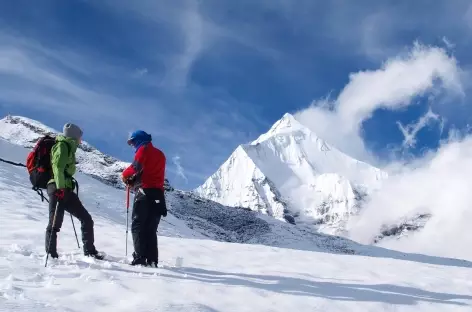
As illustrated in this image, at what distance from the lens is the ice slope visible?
725 centimetres

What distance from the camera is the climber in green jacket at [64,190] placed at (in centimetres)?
Result: 932

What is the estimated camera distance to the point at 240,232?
125 meters

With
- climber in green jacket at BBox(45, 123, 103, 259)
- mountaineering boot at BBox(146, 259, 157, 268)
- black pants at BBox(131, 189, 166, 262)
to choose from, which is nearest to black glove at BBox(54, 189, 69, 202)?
climber in green jacket at BBox(45, 123, 103, 259)

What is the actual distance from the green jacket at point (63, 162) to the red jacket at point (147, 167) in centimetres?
109

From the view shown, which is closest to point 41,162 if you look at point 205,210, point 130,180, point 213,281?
point 130,180

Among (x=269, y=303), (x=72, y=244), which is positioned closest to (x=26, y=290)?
(x=269, y=303)

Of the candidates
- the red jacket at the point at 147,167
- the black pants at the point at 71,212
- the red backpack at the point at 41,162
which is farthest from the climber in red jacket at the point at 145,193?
the red backpack at the point at 41,162

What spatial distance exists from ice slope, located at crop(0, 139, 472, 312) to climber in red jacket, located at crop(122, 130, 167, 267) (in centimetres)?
48

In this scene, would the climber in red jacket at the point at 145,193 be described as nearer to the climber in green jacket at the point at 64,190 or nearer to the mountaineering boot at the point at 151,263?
the mountaineering boot at the point at 151,263

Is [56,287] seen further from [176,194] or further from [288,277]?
[176,194]

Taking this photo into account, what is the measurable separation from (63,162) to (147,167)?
1623 mm

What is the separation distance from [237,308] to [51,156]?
471cm

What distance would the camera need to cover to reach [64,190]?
9.48 meters

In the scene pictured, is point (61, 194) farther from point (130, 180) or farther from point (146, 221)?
point (146, 221)
